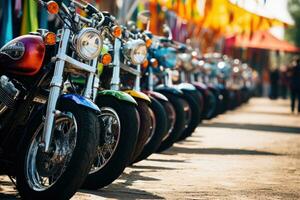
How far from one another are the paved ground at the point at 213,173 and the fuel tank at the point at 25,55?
0.87 m

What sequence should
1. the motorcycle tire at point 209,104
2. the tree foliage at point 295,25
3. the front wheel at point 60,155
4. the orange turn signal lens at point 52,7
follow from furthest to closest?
1. the tree foliage at point 295,25
2. the motorcycle tire at point 209,104
3. the orange turn signal lens at point 52,7
4. the front wheel at point 60,155

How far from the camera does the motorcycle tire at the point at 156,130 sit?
26.9 feet

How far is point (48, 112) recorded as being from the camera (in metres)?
5.50

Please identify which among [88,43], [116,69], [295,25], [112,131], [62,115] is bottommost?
[112,131]

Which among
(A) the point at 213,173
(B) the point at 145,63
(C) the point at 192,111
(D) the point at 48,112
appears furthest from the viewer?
(C) the point at 192,111

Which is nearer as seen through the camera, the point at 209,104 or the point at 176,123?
the point at 176,123

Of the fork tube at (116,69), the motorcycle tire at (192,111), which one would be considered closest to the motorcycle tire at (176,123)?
the motorcycle tire at (192,111)

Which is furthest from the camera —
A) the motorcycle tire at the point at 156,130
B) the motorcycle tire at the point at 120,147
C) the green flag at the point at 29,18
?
the green flag at the point at 29,18

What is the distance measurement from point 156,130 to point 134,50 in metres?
1.01

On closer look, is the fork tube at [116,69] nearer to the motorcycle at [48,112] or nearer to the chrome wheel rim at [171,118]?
the motorcycle at [48,112]

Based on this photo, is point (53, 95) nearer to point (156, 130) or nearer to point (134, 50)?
A: point (134, 50)

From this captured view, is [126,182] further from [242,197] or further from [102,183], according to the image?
[242,197]

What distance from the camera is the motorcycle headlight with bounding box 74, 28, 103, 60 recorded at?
18.7 feet

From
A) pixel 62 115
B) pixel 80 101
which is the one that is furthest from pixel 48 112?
pixel 80 101
